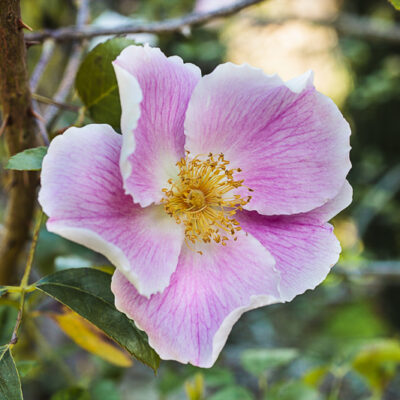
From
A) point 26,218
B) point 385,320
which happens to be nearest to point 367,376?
point 26,218

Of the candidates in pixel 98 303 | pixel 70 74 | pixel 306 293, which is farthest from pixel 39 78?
pixel 306 293

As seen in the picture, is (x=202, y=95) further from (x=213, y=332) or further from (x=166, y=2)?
(x=166, y=2)

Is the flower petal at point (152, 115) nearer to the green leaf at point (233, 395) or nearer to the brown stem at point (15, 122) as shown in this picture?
the brown stem at point (15, 122)

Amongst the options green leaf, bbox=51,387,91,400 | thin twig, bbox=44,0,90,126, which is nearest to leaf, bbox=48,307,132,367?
green leaf, bbox=51,387,91,400

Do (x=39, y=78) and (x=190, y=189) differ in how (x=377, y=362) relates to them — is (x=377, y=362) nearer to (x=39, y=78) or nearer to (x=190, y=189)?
(x=190, y=189)

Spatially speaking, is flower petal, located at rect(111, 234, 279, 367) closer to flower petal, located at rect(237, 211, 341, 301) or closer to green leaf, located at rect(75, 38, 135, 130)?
flower petal, located at rect(237, 211, 341, 301)
